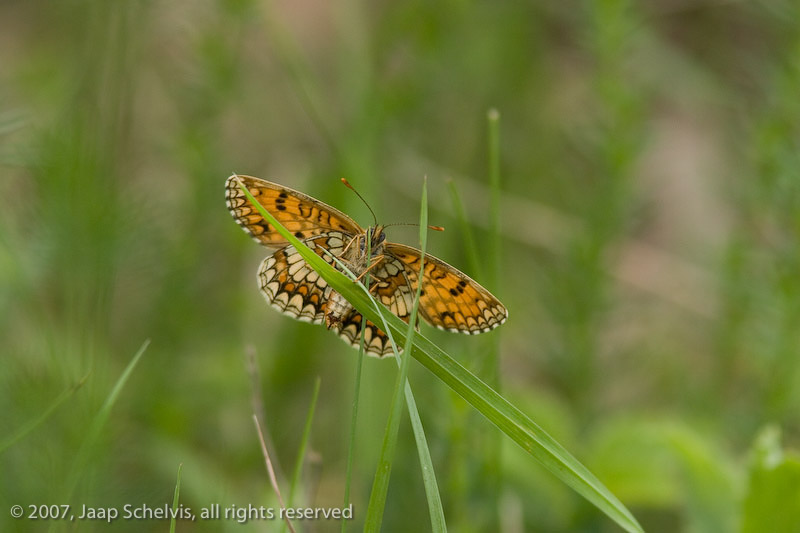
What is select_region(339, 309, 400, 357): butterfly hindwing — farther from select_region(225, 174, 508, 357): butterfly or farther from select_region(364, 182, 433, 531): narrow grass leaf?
select_region(364, 182, 433, 531): narrow grass leaf

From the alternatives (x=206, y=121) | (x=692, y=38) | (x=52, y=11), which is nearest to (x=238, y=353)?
(x=206, y=121)

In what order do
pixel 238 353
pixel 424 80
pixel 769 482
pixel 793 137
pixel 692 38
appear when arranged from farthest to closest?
pixel 692 38, pixel 424 80, pixel 238 353, pixel 793 137, pixel 769 482

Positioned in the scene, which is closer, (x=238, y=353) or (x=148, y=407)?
(x=148, y=407)

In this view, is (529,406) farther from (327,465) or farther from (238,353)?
(238,353)

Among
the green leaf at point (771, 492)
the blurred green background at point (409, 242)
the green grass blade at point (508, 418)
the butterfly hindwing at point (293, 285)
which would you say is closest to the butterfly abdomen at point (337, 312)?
the butterfly hindwing at point (293, 285)

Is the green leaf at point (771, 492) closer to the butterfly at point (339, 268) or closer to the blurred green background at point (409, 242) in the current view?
the blurred green background at point (409, 242)

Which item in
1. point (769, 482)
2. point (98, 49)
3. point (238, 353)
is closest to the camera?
point (769, 482)
